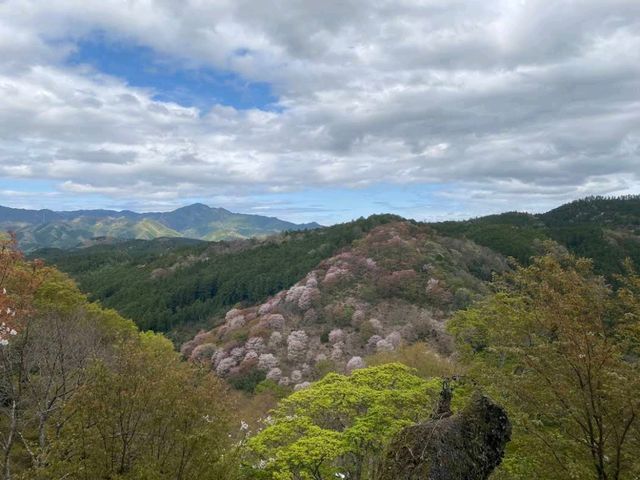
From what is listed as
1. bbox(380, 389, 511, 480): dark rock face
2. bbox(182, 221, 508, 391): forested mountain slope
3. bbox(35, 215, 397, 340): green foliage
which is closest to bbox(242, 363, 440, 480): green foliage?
bbox(380, 389, 511, 480): dark rock face

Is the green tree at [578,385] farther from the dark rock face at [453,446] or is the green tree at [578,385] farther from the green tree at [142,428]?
the green tree at [142,428]

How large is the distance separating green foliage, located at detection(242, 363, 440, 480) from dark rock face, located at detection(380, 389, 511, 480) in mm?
8164

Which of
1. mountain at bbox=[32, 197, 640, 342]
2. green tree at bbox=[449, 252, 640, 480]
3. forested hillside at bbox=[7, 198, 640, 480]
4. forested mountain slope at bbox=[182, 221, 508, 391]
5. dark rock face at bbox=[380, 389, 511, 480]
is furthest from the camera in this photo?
mountain at bbox=[32, 197, 640, 342]

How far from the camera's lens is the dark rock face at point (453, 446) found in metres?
6.46

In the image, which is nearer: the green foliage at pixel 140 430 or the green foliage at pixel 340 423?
the green foliage at pixel 140 430

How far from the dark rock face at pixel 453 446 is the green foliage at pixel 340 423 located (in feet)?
26.8

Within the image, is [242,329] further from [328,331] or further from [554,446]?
[554,446]

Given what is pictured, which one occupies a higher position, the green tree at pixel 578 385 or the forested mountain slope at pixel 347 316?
the green tree at pixel 578 385

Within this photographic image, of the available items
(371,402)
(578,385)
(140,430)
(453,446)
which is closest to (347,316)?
(371,402)

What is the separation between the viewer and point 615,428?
37.6 feet

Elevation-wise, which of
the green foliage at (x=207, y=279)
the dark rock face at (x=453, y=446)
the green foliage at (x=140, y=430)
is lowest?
the green foliage at (x=207, y=279)

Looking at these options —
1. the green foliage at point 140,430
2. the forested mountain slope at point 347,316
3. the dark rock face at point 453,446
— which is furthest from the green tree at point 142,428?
the forested mountain slope at point 347,316

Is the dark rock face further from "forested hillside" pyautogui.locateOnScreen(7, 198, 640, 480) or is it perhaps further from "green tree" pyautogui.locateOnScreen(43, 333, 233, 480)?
"green tree" pyautogui.locateOnScreen(43, 333, 233, 480)

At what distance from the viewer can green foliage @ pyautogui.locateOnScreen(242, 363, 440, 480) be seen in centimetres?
1480
